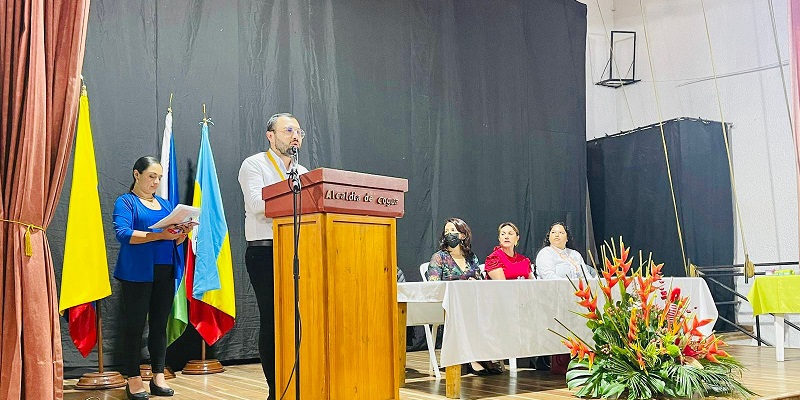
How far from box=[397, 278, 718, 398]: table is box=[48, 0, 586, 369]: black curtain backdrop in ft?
6.81

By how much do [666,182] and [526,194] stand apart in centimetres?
148

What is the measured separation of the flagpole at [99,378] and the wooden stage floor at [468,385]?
6cm

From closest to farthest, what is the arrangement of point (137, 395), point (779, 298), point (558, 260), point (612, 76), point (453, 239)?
1. point (137, 395)
2. point (453, 239)
3. point (558, 260)
4. point (779, 298)
5. point (612, 76)

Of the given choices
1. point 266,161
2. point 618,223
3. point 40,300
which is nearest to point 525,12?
point 618,223

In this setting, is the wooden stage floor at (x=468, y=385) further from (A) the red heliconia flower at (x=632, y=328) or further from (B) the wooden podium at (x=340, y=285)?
(B) the wooden podium at (x=340, y=285)

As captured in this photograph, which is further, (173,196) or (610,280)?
(173,196)

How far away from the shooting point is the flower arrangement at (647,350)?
3527 millimetres

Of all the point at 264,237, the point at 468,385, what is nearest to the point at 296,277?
the point at 264,237

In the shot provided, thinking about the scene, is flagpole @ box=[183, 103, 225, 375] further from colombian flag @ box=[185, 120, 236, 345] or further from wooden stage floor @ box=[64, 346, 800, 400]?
colombian flag @ box=[185, 120, 236, 345]

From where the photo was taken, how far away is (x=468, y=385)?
4.38 metres

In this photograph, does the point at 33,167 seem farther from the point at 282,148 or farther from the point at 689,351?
the point at 689,351

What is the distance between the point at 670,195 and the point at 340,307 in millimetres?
6024

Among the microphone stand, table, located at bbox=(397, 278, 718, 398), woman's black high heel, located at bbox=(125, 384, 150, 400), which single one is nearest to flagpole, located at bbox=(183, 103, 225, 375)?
woman's black high heel, located at bbox=(125, 384, 150, 400)

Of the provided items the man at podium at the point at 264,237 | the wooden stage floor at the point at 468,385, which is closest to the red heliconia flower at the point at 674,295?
the wooden stage floor at the point at 468,385
